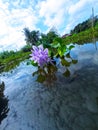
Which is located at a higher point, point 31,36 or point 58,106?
point 58,106

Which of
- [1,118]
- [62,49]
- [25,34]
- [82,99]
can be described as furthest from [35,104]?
[25,34]

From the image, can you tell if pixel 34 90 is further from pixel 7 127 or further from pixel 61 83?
pixel 7 127

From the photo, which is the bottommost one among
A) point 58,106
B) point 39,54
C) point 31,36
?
point 31,36

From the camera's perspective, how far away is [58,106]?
16.5 ft

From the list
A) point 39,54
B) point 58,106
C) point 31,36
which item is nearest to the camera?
point 58,106

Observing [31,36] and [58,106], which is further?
[31,36]

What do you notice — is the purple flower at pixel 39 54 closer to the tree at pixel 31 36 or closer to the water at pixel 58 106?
the water at pixel 58 106

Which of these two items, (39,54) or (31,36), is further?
(31,36)

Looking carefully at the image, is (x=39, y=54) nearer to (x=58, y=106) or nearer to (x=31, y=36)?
(x=58, y=106)

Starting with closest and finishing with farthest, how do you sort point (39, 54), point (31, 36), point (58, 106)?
1. point (58, 106)
2. point (39, 54)
3. point (31, 36)

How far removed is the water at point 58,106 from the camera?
13.3 ft

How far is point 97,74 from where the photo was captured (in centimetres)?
650

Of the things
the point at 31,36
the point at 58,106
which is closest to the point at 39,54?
the point at 58,106

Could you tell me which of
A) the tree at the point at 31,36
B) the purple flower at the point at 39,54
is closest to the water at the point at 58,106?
the purple flower at the point at 39,54
